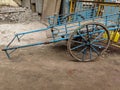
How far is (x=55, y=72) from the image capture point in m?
4.17

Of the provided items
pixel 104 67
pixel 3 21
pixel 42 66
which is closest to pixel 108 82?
pixel 104 67

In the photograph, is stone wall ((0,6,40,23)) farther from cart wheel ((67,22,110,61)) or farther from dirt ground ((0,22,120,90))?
cart wheel ((67,22,110,61))

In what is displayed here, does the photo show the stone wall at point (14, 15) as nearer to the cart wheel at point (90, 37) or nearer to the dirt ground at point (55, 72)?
the dirt ground at point (55, 72)

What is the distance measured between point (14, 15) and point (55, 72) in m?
4.80

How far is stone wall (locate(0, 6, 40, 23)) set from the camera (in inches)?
322

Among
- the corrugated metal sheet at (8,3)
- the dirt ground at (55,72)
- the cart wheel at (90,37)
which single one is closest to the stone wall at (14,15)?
the corrugated metal sheet at (8,3)

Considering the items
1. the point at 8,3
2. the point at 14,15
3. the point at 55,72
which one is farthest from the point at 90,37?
the point at 8,3

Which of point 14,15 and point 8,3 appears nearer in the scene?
point 14,15

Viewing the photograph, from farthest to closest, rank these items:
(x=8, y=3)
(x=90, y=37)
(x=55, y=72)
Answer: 1. (x=8, y=3)
2. (x=90, y=37)
3. (x=55, y=72)

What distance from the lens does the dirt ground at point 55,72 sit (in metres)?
3.69

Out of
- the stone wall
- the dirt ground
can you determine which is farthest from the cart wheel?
the stone wall

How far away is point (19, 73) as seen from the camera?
4105mm

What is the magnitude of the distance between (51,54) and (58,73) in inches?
43.8

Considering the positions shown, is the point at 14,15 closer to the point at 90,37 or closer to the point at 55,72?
the point at 90,37
